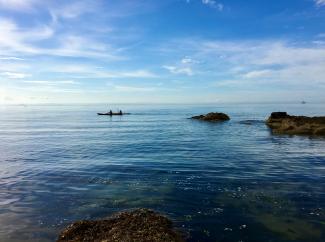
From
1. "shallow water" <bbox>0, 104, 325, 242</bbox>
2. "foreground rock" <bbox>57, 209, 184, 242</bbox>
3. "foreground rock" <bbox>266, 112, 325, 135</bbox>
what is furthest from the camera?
"foreground rock" <bbox>266, 112, 325, 135</bbox>

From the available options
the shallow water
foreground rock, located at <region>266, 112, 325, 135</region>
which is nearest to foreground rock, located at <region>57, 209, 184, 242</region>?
the shallow water

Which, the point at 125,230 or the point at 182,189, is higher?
the point at 125,230

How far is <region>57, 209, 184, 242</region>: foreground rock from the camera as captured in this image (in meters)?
12.2

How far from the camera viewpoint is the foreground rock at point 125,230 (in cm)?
1220

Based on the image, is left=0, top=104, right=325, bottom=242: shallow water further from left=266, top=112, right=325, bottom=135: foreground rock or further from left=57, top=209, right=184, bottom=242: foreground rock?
left=266, top=112, right=325, bottom=135: foreground rock

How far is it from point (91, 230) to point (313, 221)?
950 centimetres

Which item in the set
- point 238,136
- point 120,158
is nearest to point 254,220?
point 120,158

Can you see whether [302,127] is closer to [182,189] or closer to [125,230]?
[182,189]

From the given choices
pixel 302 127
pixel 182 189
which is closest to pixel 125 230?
pixel 182 189

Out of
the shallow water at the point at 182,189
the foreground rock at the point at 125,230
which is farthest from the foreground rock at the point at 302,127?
the foreground rock at the point at 125,230

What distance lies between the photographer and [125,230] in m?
12.7

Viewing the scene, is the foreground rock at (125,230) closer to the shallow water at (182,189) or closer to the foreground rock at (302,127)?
the shallow water at (182,189)

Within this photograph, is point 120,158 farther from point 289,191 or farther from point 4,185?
point 289,191

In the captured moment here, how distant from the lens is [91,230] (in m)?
13.1
